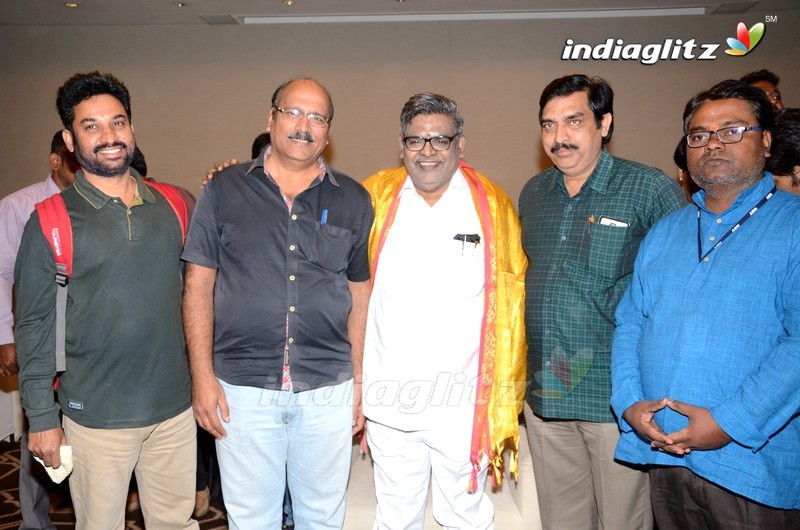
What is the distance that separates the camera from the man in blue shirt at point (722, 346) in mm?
1873

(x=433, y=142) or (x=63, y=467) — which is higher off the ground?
(x=433, y=142)

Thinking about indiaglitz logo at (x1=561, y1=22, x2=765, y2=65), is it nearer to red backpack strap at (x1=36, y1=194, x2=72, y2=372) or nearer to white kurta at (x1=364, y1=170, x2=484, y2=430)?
white kurta at (x1=364, y1=170, x2=484, y2=430)

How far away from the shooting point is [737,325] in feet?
6.32

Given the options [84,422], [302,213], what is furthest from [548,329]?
[84,422]

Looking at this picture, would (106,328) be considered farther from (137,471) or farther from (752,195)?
(752,195)

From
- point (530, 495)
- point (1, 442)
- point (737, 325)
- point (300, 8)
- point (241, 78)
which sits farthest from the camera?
point (241, 78)

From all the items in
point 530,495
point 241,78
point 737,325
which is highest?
point 241,78

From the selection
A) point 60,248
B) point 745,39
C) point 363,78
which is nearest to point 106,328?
point 60,248

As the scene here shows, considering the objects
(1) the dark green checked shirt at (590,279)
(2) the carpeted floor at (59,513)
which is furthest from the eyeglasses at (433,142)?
(2) the carpeted floor at (59,513)

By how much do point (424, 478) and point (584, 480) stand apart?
27.2 inches

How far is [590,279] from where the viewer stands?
2.47 m

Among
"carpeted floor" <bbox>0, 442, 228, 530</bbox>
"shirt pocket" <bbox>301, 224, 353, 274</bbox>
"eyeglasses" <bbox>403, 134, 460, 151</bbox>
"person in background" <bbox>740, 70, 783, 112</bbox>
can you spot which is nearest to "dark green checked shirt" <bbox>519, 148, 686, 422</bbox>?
"eyeglasses" <bbox>403, 134, 460, 151</bbox>

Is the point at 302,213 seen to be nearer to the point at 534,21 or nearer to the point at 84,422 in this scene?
the point at 84,422

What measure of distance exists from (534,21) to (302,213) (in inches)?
228
